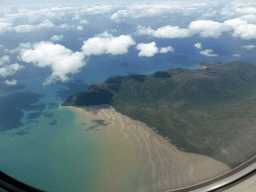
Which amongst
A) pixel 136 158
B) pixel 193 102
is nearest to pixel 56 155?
pixel 136 158

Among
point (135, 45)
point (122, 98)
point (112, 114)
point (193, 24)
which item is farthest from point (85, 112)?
point (193, 24)

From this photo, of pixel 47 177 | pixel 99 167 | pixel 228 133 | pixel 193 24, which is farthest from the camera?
pixel 193 24

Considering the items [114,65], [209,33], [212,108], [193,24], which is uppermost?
[193,24]

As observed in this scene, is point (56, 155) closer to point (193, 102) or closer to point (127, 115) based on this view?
point (127, 115)

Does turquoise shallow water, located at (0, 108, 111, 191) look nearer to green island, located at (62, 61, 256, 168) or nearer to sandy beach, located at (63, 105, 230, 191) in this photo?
sandy beach, located at (63, 105, 230, 191)

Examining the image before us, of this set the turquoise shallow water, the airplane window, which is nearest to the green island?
the airplane window

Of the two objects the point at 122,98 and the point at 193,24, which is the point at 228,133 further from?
the point at 193,24
